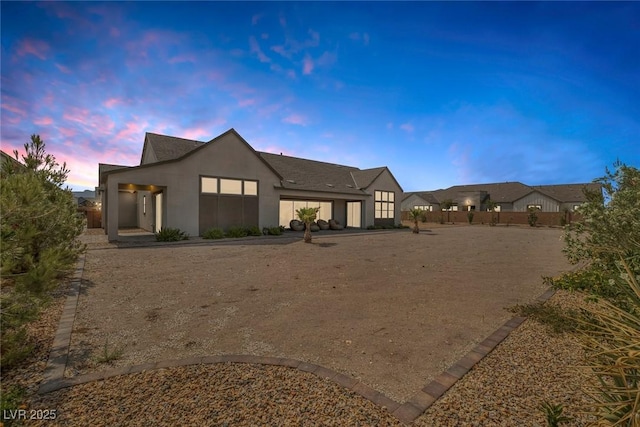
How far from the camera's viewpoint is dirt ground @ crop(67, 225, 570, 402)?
11.0 ft

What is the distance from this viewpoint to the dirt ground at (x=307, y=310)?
11.0 feet

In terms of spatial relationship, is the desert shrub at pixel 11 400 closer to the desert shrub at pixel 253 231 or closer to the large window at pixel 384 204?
the desert shrub at pixel 253 231

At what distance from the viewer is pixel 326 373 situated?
291 centimetres

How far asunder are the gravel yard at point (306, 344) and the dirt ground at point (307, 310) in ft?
0.08

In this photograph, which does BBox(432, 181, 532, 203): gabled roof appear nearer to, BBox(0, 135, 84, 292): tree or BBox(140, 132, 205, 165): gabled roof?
BBox(140, 132, 205, 165): gabled roof

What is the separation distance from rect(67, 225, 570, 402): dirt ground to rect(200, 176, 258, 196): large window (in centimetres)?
729

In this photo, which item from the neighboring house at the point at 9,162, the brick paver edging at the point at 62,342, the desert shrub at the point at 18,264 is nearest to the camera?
the desert shrub at the point at 18,264

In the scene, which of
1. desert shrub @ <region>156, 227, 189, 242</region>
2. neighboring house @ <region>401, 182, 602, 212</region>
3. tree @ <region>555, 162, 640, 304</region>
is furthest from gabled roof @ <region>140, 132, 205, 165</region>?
neighboring house @ <region>401, 182, 602, 212</region>

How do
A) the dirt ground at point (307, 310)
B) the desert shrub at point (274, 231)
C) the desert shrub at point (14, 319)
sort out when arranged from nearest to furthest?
1. the desert shrub at point (14, 319)
2. the dirt ground at point (307, 310)
3. the desert shrub at point (274, 231)

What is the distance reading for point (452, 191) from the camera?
5519 cm

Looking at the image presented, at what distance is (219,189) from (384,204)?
635 inches

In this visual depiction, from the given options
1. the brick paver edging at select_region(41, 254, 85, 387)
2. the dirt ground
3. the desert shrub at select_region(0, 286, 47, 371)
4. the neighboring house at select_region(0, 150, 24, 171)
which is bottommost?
the dirt ground

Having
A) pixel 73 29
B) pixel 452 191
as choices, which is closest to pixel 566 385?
pixel 73 29

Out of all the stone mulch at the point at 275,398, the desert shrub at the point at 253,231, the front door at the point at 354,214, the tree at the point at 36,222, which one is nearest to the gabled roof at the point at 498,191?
the front door at the point at 354,214
